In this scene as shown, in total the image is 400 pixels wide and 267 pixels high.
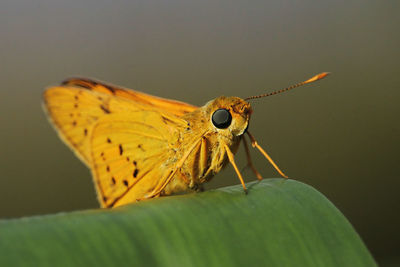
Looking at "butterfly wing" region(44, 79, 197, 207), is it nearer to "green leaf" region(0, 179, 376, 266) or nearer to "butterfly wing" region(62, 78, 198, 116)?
"butterfly wing" region(62, 78, 198, 116)

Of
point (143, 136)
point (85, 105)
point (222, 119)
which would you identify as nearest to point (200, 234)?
point (222, 119)

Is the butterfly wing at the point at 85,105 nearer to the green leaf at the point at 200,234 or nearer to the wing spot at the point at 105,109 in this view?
the wing spot at the point at 105,109

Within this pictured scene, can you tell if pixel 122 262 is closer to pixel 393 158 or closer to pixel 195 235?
pixel 195 235

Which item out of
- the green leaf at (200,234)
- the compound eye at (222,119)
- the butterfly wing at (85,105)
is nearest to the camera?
the green leaf at (200,234)

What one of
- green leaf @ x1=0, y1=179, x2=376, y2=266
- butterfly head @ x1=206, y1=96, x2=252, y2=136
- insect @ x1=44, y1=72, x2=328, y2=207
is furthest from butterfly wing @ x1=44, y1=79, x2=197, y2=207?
green leaf @ x1=0, y1=179, x2=376, y2=266

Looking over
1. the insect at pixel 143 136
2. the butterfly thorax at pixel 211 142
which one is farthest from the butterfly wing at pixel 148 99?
the butterfly thorax at pixel 211 142

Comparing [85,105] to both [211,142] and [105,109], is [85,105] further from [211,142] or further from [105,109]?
[211,142]

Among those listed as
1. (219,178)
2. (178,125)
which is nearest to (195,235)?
(178,125)
